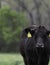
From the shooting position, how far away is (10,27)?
119ft

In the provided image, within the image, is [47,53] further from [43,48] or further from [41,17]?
[41,17]

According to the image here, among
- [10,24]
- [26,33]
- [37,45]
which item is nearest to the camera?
[37,45]

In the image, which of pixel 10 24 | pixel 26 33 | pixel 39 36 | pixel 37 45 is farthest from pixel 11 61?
pixel 10 24

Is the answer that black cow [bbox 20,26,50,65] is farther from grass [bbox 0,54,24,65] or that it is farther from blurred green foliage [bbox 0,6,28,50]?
blurred green foliage [bbox 0,6,28,50]

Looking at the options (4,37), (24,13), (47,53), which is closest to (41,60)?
(47,53)

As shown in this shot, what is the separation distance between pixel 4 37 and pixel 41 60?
2266 cm

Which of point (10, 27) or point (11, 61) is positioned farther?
point (10, 27)

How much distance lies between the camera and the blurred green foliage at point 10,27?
35750 mm

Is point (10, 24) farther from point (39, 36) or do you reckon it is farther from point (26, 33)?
point (39, 36)

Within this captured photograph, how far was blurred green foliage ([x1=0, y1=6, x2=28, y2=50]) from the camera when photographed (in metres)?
35.8

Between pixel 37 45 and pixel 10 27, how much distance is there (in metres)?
23.6

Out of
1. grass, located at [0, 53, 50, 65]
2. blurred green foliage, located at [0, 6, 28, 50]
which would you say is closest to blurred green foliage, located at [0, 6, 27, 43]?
blurred green foliage, located at [0, 6, 28, 50]

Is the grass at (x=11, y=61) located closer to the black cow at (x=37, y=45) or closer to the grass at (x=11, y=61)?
the grass at (x=11, y=61)

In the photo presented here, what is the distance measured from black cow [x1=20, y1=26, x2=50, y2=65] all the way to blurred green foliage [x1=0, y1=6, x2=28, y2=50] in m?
22.2
